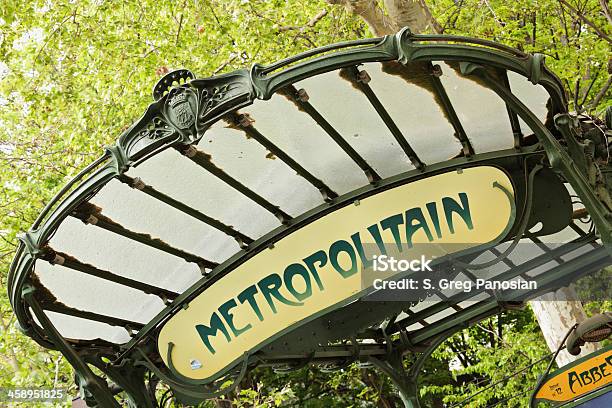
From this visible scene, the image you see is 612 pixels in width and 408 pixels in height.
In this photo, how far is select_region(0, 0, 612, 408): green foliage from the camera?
10852mm

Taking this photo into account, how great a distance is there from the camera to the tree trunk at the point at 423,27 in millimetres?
9117

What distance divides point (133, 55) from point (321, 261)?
6.99 metres

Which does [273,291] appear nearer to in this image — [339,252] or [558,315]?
[339,252]

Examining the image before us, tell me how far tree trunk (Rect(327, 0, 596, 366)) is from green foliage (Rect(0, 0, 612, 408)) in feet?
3.50

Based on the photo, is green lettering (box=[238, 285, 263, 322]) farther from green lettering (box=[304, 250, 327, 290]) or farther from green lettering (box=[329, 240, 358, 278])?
green lettering (box=[329, 240, 358, 278])

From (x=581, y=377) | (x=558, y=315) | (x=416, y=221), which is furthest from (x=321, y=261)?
(x=558, y=315)

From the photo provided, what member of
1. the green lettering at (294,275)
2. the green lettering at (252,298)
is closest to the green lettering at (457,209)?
the green lettering at (294,275)

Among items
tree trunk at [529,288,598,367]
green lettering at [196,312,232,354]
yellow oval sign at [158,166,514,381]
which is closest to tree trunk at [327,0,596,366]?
tree trunk at [529,288,598,367]

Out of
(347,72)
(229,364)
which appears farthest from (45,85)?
(347,72)

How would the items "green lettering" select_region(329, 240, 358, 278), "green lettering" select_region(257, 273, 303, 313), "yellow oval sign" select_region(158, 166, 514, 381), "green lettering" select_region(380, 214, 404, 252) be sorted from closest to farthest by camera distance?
"yellow oval sign" select_region(158, 166, 514, 381) → "green lettering" select_region(380, 214, 404, 252) → "green lettering" select_region(329, 240, 358, 278) → "green lettering" select_region(257, 273, 303, 313)

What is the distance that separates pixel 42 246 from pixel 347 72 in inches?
74.0

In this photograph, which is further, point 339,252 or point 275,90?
point 339,252

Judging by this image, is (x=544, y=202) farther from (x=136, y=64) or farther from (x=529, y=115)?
(x=136, y=64)

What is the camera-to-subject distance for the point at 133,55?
1107 cm
